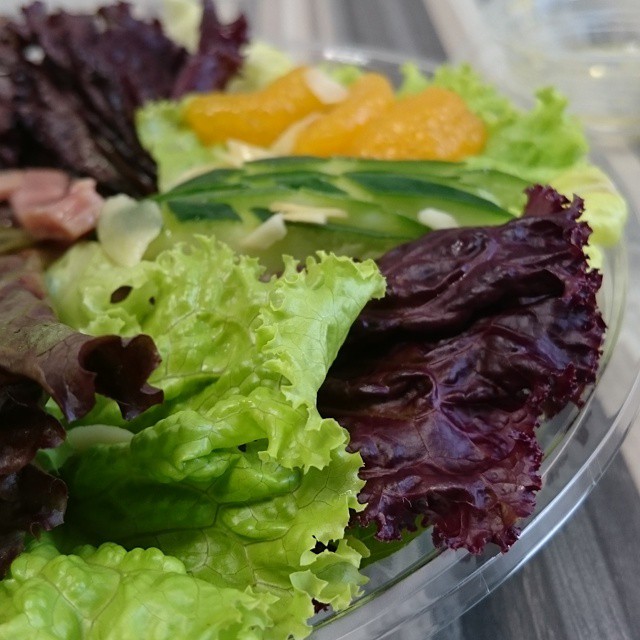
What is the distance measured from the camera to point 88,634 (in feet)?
2.99

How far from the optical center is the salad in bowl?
985 mm

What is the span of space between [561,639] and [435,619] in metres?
0.22

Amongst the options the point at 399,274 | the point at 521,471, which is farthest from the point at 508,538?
the point at 399,274

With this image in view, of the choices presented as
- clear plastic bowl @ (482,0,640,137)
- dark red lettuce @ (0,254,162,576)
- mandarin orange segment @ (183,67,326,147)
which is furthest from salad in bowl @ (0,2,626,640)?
clear plastic bowl @ (482,0,640,137)

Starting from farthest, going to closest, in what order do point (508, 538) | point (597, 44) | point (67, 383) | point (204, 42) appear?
point (597, 44), point (204, 42), point (508, 538), point (67, 383)

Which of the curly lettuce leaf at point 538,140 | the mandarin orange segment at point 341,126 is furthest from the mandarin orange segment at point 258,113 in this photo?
the curly lettuce leaf at point 538,140

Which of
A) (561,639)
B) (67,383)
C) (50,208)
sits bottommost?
(561,639)

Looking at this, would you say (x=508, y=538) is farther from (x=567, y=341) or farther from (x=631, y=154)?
(x=631, y=154)

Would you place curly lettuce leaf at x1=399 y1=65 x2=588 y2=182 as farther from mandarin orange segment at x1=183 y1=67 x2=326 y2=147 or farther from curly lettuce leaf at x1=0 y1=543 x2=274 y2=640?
curly lettuce leaf at x1=0 y1=543 x2=274 y2=640

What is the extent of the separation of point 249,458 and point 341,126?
42.7 inches

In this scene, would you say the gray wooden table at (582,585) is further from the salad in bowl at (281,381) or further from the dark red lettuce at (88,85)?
the dark red lettuce at (88,85)

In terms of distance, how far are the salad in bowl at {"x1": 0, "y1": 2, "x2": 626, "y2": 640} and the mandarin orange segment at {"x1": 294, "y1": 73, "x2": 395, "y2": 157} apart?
91 mm

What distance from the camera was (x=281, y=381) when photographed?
1.09m

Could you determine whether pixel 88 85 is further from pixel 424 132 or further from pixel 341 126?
pixel 424 132
